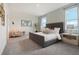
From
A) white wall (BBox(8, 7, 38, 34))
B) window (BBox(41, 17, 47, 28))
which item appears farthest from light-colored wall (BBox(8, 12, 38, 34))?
window (BBox(41, 17, 47, 28))

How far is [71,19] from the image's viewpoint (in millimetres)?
5340

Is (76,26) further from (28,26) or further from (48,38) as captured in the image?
(28,26)

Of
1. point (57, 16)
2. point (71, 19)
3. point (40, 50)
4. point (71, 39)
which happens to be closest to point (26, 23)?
point (57, 16)

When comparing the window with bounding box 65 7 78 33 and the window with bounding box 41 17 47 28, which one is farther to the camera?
the window with bounding box 41 17 47 28

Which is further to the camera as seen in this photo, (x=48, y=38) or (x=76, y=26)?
(x=76, y=26)

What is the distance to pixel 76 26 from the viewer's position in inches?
193

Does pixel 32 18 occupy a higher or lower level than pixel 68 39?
higher

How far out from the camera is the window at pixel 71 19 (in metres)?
5.00

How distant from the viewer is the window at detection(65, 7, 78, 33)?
16.4ft

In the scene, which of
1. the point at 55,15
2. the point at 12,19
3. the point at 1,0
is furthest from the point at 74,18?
the point at 12,19

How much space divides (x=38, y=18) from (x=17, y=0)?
7763mm

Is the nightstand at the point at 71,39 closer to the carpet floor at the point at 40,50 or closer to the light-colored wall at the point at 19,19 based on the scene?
the carpet floor at the point at 40,50

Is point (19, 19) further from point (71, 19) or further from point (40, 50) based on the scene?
point (40, 50)

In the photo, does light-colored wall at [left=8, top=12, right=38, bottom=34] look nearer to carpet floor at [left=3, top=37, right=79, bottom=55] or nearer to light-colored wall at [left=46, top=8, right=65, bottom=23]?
light-colored wall at [left=46, top=8, right=65, bottom=23]
